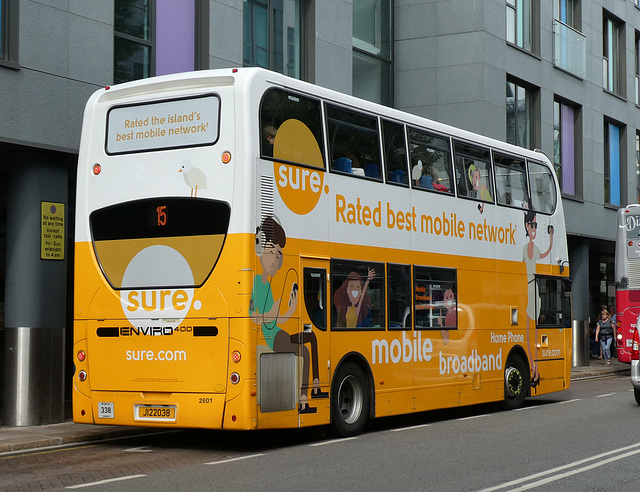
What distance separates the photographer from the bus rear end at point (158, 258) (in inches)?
442

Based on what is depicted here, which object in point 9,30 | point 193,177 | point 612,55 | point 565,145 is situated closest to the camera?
point 193,177

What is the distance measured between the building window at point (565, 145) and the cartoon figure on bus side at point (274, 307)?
20.2 metres

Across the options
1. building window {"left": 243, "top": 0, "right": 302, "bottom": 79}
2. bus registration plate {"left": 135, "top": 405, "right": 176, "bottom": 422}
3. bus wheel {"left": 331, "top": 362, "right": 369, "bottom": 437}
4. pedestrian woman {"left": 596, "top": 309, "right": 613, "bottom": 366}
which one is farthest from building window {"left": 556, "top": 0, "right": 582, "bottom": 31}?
bus registration plate {"left": 135, "top": 405, "right": 176, "bottom": 422}

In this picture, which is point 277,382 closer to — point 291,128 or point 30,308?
point 291,128

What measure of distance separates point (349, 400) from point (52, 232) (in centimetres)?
518

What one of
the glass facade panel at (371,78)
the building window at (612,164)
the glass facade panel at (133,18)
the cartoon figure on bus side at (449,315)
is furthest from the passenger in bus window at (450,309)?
the building window at (612,164)

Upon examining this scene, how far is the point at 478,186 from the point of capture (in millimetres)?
15961

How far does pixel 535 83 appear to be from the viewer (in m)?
29.0

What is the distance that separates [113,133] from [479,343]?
7015mm

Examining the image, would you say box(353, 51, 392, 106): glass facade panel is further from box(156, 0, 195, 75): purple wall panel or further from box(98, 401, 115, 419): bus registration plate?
box(98, 401, 115, 419): bus registration plate

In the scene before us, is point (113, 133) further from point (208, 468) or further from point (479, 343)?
point (479, 343)

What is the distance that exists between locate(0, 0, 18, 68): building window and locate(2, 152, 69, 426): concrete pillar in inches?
56.6

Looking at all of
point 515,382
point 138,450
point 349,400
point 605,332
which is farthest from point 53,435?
point 605,332

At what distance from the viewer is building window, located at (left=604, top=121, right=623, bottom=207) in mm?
34062
